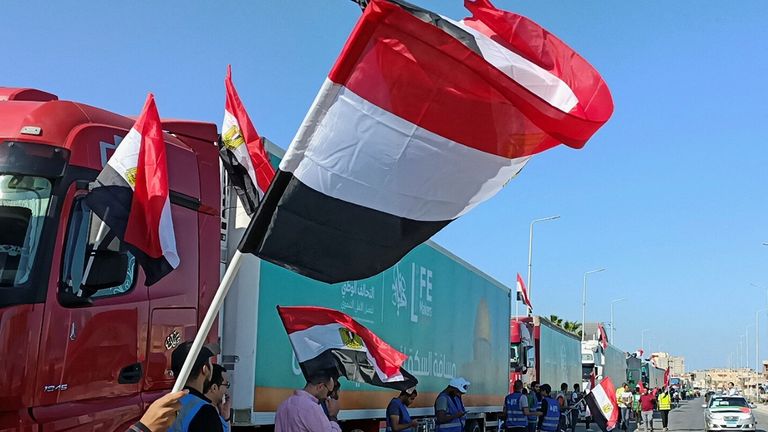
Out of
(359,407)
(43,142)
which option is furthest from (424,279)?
(43,142)

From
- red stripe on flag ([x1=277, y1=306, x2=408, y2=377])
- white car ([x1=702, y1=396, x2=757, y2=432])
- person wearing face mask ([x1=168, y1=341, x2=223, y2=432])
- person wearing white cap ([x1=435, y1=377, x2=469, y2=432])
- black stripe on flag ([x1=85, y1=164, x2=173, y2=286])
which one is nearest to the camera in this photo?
person wearing face mask ([x1=168, y1=341, x2=223, y2=432])

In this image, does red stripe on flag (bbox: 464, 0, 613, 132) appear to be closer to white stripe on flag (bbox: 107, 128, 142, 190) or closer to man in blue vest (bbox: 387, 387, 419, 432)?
white stripe on flag (bbox: 107, 128, 142, 190)

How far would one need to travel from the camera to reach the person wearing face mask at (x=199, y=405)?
4.02 m

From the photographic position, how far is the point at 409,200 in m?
4.09

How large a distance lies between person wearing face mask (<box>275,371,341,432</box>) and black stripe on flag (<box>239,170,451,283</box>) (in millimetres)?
2276

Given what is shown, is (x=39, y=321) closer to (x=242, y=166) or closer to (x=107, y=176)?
(x=107, y=176)

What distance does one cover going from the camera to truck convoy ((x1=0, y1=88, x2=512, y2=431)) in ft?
16.3

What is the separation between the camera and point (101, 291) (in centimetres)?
548

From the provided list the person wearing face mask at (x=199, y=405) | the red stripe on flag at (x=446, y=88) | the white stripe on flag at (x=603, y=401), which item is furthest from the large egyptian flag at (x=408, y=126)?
the white stripe on flag at (x=603, y=401)

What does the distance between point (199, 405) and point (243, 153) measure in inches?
124

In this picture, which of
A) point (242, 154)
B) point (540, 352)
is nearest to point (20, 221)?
point (242, 154)

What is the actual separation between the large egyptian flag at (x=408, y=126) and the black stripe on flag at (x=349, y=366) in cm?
365

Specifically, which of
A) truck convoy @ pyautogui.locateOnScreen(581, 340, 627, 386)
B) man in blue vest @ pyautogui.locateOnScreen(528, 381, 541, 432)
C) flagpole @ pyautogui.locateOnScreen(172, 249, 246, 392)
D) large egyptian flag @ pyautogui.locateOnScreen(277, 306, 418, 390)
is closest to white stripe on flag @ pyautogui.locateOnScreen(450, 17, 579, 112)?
flagpole @ pyautogui.locateOnScreen(172, 249, 246, 392)

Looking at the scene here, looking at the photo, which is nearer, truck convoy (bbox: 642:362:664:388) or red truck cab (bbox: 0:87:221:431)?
red truck cab (bbox: 0:87:221:431)
